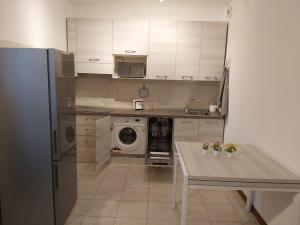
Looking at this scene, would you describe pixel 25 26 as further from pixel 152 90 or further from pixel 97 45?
pixel 152 90

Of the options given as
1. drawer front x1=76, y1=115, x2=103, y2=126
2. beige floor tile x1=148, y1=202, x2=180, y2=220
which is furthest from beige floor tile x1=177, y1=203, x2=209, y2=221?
drawer front x1=76, y1=115, x2=103, y2=126

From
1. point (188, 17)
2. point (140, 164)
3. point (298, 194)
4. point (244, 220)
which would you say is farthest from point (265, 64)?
point (140, 164)

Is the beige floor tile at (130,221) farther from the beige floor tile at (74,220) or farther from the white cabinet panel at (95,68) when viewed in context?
the white cabinet panel at (95,68)

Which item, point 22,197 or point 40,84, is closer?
point 40,84

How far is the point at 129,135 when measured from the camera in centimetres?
395

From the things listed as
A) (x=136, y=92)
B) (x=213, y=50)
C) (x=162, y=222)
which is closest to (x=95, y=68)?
(x=136, y=92)

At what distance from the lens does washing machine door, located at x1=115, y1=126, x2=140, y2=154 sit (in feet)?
12.7

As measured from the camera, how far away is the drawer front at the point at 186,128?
3.75 meters

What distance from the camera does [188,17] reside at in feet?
13.1

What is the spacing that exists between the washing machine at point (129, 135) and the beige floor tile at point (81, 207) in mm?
1270

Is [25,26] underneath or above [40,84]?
above

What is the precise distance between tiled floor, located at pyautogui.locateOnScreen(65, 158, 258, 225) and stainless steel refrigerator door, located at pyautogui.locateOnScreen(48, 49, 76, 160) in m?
0.85

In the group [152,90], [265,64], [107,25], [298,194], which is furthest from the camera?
[152,90]

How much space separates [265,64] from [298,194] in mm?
1279
